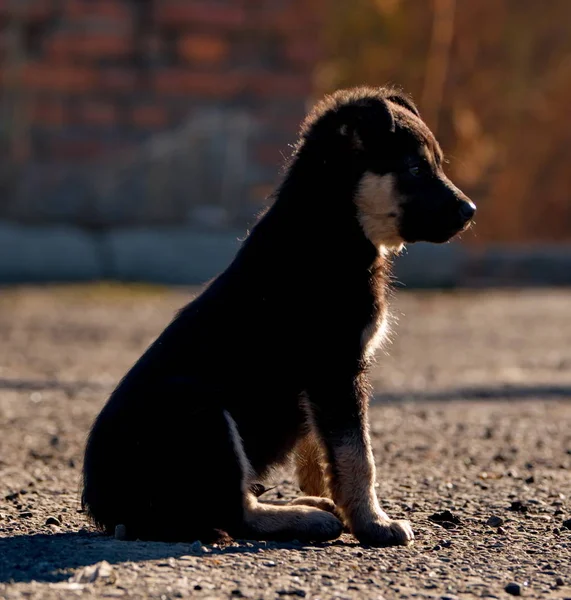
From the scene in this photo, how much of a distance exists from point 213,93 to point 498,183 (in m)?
4.30

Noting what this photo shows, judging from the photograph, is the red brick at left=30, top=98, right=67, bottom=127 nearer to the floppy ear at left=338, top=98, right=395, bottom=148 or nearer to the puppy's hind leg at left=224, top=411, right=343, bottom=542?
the floppy ear at left=338, top=98, right=395, bottom=148

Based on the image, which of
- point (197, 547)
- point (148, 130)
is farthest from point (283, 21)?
point (197, 547)

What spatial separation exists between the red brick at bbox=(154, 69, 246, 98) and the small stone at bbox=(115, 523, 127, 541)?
7.97 meters

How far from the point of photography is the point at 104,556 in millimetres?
3887

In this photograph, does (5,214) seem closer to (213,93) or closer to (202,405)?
(213,93)

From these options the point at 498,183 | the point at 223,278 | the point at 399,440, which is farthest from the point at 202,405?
the point at 498,183

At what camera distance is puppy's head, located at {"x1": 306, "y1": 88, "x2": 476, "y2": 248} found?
182 inches

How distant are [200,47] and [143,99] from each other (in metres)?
0.71

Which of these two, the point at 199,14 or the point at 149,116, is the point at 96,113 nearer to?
the point at 149,116

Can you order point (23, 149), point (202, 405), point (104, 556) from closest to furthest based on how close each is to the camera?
point (104, 556), point (202, 405), point (23, 149)

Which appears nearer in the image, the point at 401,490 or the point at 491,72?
the point at 401,490

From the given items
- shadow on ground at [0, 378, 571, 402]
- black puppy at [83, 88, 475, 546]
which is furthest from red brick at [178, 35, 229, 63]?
black puppy at [83, 88, 475, 546]

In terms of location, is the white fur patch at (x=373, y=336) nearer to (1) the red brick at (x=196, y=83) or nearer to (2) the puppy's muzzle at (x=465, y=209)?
(2) the puppy's muzzle at (x=465, y=209)

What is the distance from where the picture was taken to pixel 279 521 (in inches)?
170
